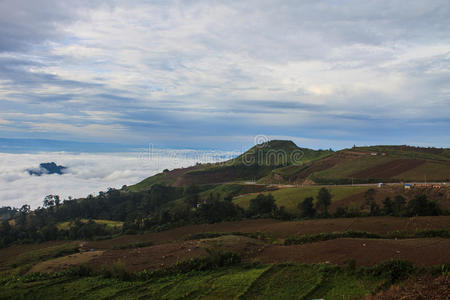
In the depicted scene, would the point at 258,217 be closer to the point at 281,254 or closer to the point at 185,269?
the point at 281,254

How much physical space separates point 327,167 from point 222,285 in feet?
232

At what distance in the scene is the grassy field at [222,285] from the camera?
19.8 meters

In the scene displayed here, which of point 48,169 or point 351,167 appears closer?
point 351,167

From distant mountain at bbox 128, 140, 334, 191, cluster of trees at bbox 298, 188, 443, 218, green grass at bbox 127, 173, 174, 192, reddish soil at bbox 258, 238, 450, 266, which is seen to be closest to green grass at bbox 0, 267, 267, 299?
reddish soil at bbox 258, 238, 450, 266

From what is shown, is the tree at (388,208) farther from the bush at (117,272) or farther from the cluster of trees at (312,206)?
the bush at (117,272)

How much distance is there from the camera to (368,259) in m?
23.6

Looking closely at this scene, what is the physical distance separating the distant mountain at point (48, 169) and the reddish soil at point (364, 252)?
178944mm

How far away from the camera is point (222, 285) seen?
2188 cm

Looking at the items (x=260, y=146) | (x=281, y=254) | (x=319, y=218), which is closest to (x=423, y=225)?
(x=319, y=218)

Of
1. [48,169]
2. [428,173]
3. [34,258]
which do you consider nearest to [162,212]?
[34,258]

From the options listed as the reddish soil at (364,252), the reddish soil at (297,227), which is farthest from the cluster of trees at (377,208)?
the reddish soil at (364,252)

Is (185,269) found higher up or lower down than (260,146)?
lower down

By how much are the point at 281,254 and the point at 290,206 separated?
2716 cm

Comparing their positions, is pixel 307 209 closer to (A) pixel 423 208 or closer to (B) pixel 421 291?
(A) pixel 423 208
